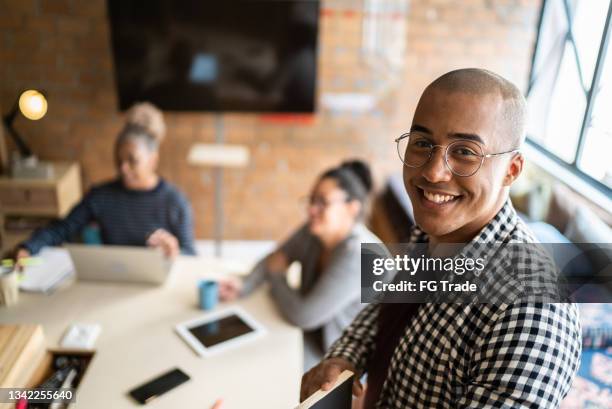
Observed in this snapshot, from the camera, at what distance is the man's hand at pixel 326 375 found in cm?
125

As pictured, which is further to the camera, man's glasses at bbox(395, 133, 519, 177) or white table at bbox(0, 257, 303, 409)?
white table at bbox(0, 257, 303, 409)

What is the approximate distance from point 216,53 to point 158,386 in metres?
2.37

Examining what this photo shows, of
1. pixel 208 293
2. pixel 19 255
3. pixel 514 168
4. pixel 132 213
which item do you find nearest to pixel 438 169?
pixel 514 168

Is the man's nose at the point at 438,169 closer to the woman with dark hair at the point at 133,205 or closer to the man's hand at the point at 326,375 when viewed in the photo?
the man's hand at the point at 326,375

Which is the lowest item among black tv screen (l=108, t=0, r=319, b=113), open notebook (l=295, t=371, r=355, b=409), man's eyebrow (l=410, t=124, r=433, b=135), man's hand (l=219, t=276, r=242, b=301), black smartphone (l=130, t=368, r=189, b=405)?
black smartphone (l=130, t=368, r=189, b=405)

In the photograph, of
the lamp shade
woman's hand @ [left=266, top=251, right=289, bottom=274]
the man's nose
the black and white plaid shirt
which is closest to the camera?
the black and white plaid shirt

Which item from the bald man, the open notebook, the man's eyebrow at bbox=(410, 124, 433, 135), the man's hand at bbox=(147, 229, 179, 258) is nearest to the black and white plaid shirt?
the bald man

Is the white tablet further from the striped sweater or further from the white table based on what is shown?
the striped sweater

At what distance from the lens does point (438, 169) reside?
3.24 feet

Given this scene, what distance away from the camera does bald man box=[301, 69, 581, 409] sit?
88 cm

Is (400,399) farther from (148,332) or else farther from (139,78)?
(139,78)

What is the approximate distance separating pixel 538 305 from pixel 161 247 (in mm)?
1668

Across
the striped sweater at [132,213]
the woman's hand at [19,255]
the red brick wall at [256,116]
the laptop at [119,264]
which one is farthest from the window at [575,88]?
the woman's hand at [19,255]

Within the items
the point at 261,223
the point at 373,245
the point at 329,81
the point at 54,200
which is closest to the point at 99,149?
the point at 54,200
